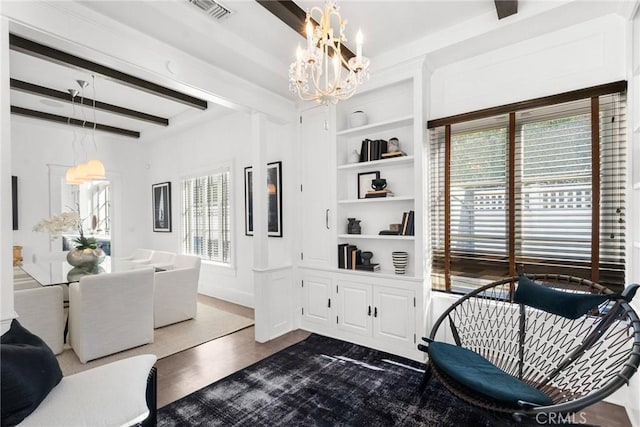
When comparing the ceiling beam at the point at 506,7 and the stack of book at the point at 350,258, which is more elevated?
the ceiling beam at the point at 506,7

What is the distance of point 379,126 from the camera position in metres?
3.24

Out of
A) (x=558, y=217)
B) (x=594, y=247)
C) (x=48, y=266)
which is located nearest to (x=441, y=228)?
(x=558, y=217)

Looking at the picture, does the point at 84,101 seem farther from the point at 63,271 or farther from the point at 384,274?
the point at 384,274

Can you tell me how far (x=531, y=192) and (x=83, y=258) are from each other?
4688 mm

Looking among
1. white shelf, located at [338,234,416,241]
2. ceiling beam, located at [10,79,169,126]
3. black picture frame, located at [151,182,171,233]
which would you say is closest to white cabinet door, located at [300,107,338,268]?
white shelf, located at [338,234,416,241]

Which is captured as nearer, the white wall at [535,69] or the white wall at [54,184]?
the white wall at [535,69]

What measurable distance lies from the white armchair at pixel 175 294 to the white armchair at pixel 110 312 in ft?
1.50

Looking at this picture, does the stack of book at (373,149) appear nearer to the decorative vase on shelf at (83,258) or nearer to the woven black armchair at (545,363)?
the woven black armchair at (545,363)

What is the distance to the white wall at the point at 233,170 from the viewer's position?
405cm

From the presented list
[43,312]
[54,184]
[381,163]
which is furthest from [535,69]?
[54,184]

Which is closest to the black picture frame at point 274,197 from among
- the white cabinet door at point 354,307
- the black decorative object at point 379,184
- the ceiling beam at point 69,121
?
the white cabinet door at point 354,307

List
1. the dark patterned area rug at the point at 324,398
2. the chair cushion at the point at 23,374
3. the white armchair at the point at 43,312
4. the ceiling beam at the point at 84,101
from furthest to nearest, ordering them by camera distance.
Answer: the ceiling beam at the point at 84,101 → the white armchair at the point at 43,312 → the dark patterned area rug at the point at 324,398 → the chair cushion at the point at 23,374

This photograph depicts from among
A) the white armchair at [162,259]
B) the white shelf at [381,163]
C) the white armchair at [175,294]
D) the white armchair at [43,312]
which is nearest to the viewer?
the white armchair at [43,312]

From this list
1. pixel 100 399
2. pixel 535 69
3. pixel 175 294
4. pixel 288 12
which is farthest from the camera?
pixel 175 294
